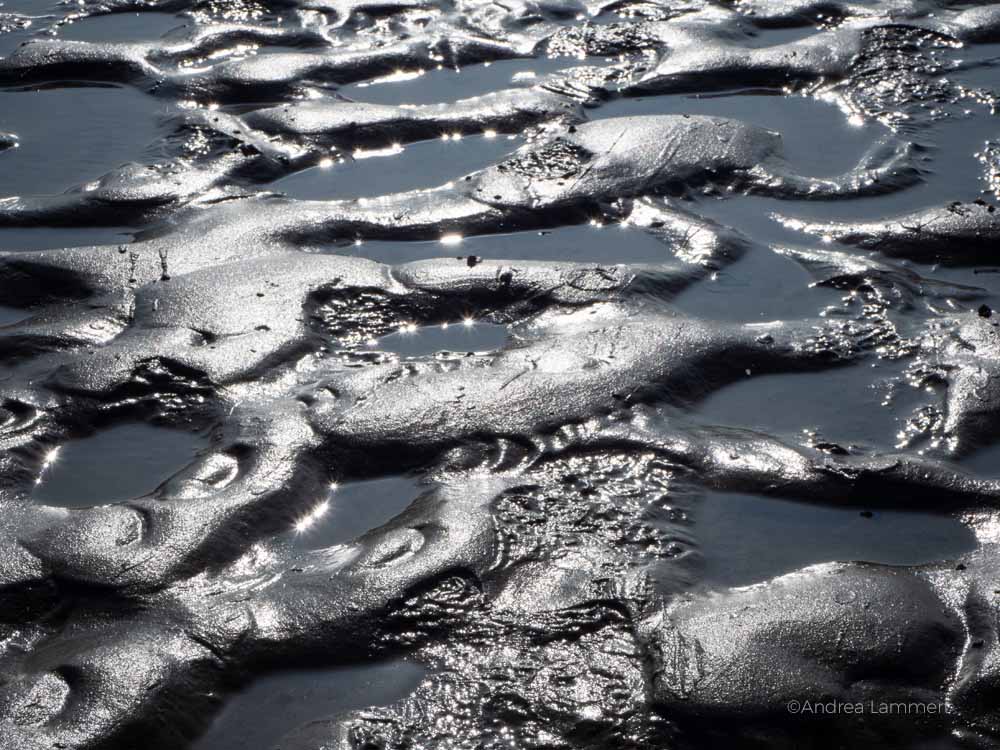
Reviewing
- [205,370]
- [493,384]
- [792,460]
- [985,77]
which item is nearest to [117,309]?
[205,370]

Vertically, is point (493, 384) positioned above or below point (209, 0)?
below

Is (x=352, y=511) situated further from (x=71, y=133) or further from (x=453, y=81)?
(x=453, y=81)

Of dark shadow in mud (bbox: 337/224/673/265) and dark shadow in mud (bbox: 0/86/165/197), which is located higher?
dark shadow in mud (bbox: 0/86/165/197)

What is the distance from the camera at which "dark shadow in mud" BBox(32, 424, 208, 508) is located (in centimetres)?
271

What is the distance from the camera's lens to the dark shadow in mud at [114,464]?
271 centimetres

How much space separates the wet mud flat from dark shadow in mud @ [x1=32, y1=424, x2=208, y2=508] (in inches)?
0.5

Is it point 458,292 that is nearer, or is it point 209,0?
point 458,292

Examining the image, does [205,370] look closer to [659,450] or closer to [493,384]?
[493,384]

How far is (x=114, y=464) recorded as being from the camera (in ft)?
9.23

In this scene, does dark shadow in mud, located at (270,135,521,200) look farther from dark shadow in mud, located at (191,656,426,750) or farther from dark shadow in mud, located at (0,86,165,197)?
dark shadow in mud, located at (191,656,426,750)

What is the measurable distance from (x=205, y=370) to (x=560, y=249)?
124cm

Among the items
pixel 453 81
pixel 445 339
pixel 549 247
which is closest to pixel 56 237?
pixel 445 339

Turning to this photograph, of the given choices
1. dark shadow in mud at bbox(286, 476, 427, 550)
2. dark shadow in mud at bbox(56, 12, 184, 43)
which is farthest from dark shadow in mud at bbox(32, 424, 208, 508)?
dark shadow in mud at bbox(56, 12, 184, 43)

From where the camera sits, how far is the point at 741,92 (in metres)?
4.78
